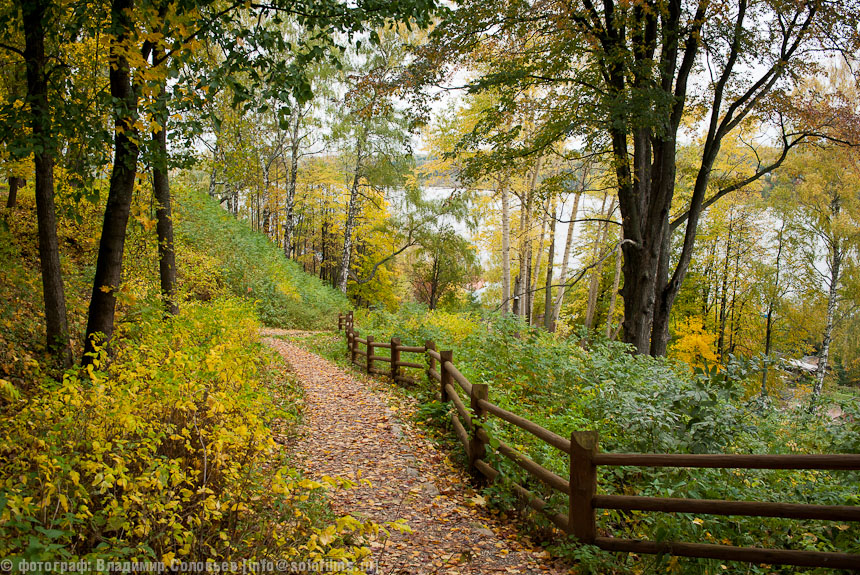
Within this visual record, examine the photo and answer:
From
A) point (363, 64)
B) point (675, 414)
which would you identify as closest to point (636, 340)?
point (675, 414)

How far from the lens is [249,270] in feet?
66.0

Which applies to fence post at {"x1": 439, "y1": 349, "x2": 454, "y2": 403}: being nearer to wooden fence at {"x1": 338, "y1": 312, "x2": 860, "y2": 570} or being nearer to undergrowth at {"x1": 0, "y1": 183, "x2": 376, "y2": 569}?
wooden fence at {"x1": 338, "y1": 312, "x2": 860, "y2": 570}

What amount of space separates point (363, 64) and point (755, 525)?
24669 millimetres

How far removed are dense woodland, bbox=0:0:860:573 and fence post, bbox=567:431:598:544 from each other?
20 centimetres

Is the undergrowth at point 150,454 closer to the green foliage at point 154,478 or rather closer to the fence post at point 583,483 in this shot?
the green foliage at point 154,478

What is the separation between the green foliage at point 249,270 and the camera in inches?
708

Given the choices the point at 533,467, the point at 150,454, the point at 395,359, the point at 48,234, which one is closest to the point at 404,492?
the point at 533,467

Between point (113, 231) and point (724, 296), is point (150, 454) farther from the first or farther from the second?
point (724, 296)

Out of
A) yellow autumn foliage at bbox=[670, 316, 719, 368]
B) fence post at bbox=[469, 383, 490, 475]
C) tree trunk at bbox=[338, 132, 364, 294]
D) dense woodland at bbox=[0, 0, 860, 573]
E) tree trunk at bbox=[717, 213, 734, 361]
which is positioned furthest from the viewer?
tree trunk at bbox=[338, 132, 364, 294]

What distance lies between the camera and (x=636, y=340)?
9500 mm

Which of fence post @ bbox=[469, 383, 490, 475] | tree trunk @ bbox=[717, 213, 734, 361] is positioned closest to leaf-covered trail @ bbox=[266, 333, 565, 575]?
fence post @ bbox=[469, 383, 490, 475]

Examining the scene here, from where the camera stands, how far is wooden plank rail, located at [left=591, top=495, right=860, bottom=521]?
2.92 metres

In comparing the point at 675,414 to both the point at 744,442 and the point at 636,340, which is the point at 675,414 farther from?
the point at 636,340

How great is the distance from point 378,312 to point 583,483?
1413cm
